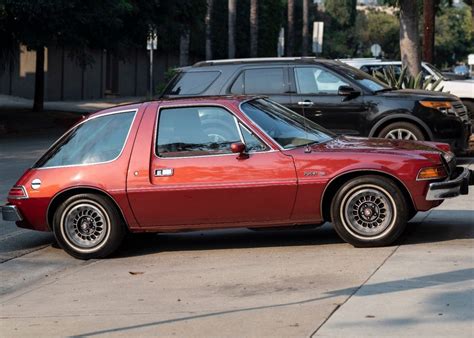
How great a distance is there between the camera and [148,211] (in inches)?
376

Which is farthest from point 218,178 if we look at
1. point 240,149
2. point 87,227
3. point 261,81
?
point 261,81

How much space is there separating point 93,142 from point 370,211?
3087 millimetres

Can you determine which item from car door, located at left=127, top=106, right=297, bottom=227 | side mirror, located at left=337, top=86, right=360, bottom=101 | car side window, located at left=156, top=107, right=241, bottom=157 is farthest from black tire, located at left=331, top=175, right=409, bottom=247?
side mirror, located at left=337, top=86, right=360, bottom=101

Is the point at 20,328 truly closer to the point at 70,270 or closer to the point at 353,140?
the point at 70,270

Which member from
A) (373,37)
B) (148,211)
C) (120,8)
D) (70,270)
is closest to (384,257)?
(148,211)

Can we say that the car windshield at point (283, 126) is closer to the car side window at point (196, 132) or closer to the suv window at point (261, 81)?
the car side window at point (196, 132)

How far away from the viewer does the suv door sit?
15.0 metres

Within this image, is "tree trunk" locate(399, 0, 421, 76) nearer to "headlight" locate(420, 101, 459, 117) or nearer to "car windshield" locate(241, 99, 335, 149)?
"headlight" locate(420, 101, 459, 117)

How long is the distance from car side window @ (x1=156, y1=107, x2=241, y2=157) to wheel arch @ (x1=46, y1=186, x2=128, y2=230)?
28.0 inches

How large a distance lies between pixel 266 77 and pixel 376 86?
185cm

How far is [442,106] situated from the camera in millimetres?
15086

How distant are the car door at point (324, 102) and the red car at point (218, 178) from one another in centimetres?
492

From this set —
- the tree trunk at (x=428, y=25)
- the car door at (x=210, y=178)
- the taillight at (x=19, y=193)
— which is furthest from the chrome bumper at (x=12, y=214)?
the tree trunk at (x=428, y=25)

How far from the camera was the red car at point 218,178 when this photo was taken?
9172mm
